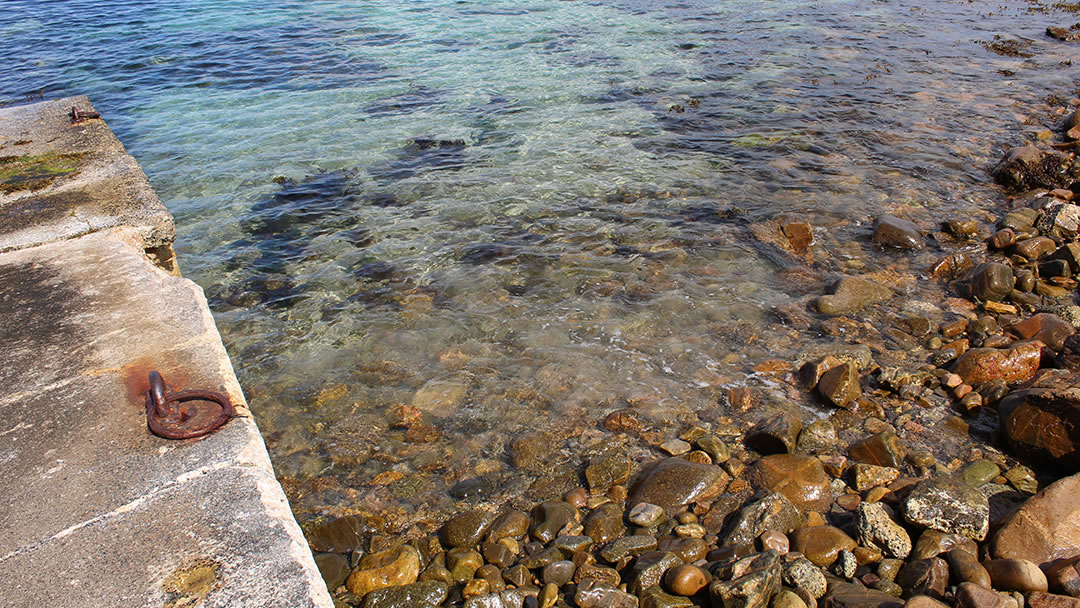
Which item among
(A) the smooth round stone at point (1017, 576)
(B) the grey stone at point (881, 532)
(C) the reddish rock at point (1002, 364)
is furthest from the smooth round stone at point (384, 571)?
(C) the reddish rock at point (1002, 364)

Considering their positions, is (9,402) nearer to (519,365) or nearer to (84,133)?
(519,365)

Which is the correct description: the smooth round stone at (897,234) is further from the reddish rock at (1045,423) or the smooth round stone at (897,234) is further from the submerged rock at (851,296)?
the reddish rock at (1045,423)

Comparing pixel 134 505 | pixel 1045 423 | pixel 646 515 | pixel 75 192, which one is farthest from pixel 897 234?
pixel 75 192

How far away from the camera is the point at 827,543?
11.2 feet

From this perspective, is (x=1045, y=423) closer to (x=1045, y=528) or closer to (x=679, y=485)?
(x=1045, y=528)

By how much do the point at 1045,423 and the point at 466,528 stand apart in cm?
337

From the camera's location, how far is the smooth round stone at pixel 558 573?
132 inches

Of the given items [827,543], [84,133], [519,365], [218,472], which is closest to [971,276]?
[827,543]

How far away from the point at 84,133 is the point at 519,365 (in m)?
5.32

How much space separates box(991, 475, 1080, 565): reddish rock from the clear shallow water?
1753mm

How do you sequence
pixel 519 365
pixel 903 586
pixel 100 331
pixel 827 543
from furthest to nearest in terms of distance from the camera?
pixel 519 365 → pixel 100 331 → pixel 827 543 → pixel 903 586

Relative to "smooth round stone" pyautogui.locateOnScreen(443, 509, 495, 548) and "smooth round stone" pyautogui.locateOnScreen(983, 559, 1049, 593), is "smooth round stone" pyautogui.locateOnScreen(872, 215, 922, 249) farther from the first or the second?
"smooth round stone" pyautogui.locateOnScreen(443, 509, 495, 548)

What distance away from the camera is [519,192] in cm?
789

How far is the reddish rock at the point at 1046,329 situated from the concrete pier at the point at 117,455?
5216mm
